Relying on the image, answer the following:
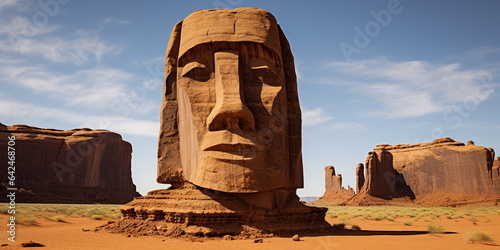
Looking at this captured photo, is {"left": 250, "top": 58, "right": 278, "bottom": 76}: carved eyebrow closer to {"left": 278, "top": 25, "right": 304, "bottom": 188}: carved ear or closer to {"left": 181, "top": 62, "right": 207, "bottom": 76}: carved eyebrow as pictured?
{"left": 181, "top": 62, "right": 207, "bottom": 76}: carved eyebrow

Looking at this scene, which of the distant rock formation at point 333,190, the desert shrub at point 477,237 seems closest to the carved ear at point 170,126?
the desert shrub at point 477,237

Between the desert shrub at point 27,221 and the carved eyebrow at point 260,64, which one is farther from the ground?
the carved eyebrow at point 260,64

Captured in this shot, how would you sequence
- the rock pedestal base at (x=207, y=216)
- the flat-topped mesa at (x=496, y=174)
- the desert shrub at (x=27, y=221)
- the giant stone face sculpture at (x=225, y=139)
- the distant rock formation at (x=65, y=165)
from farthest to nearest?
the distant rock formation at (x=65, y=165) < the flat-topped mesa at (x=496, y=174) < the desert shrub at (x=27, y=221) < the giant stone face sculpture at (x=225, y=139) < the rock pedestal base at (x=207, y=216)

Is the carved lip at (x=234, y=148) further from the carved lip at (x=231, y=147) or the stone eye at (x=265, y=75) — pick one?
the stone eye at (x=265, y=75)

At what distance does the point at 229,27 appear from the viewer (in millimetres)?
12594

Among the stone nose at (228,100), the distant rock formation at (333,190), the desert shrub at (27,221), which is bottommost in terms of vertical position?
the distant rock formation at (333,190)

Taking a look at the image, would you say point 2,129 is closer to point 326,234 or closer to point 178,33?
point 178,33

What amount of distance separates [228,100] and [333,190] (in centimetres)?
6541

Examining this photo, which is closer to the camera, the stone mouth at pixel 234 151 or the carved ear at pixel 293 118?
the stone mouth at pixel 234 151

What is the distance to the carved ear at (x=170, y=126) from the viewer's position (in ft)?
44.4

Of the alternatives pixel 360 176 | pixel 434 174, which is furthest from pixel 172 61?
pixel 360 176

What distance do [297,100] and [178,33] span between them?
4934 mm

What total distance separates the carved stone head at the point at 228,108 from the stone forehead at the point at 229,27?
Result: 1.3 inches

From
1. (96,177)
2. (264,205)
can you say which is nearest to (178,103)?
(264,205)
